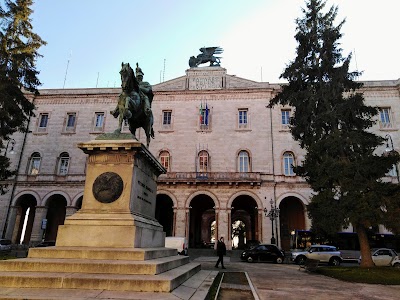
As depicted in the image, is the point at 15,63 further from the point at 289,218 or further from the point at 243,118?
the point at 289,218

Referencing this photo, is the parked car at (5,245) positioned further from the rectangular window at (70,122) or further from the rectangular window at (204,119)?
the rectangular window at (204,119)

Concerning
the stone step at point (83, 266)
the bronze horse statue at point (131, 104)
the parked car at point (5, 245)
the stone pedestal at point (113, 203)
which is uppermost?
the bronze horse statue at point (131, 104)

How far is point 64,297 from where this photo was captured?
440cm

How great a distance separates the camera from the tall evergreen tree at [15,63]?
17.6 m

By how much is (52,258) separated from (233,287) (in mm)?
4656

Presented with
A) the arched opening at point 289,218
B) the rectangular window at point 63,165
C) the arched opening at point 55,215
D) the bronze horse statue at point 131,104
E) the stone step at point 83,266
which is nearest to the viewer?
the stone step at point 83,266

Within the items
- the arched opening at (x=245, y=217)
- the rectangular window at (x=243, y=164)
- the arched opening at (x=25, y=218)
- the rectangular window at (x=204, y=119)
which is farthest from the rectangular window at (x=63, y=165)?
the rectangular window at (x=243, y=164)

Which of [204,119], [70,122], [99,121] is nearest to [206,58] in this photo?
[204,119]

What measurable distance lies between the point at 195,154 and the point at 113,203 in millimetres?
21213

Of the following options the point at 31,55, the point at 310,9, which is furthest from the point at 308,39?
the point at 31,55

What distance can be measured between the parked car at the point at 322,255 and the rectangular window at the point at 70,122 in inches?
990

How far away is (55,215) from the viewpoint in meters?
30.8

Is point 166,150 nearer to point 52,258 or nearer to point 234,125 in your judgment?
point 234,125

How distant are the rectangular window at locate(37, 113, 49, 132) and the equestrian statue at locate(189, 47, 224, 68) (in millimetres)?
17130
